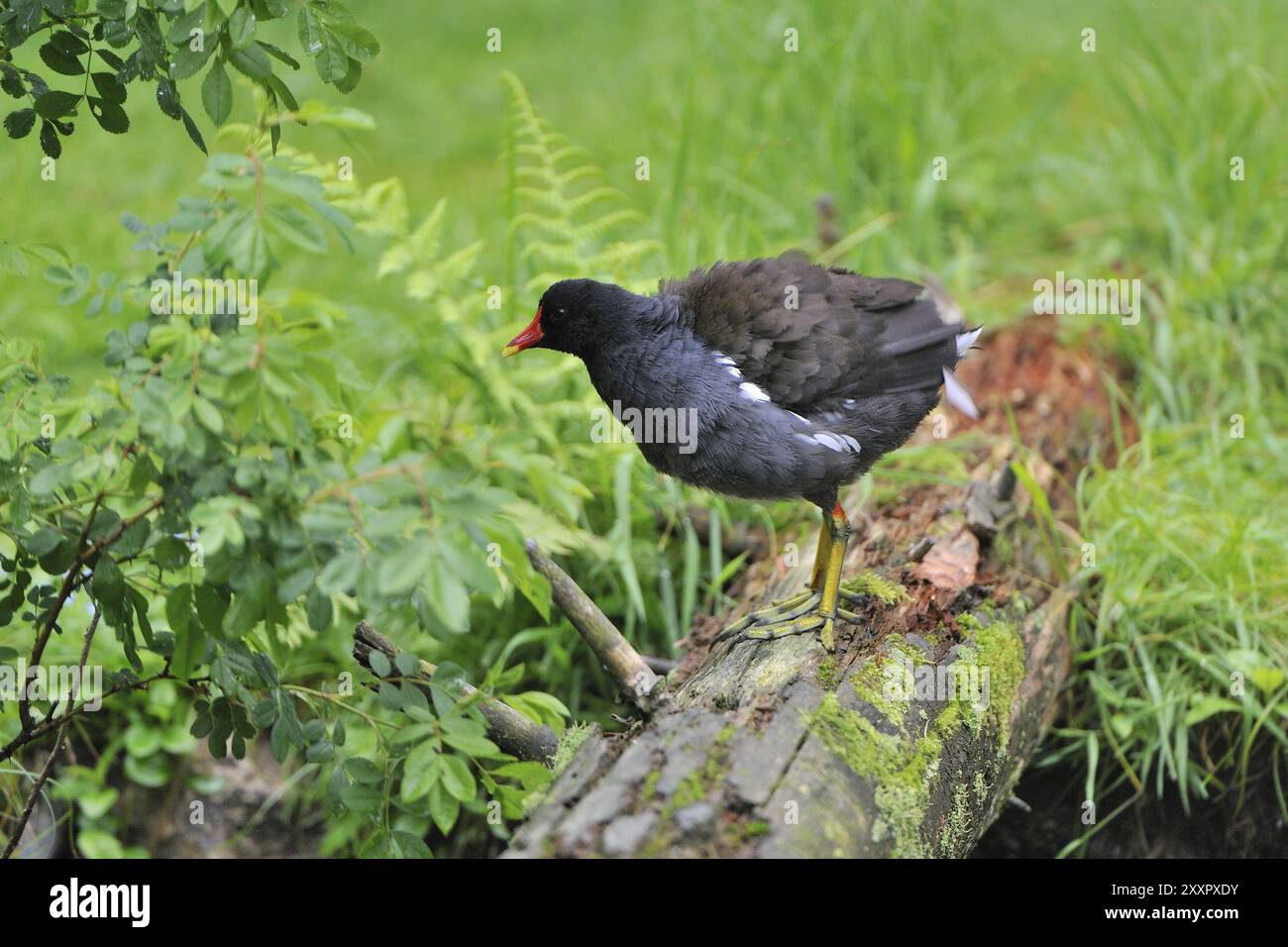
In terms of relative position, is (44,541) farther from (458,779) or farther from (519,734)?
(519,734)

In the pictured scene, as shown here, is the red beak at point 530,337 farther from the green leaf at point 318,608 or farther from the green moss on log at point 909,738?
the green leaf at point 318,608

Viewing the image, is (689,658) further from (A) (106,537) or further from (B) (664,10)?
(B) (664,10)

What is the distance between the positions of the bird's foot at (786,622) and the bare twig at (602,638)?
30 centimetres

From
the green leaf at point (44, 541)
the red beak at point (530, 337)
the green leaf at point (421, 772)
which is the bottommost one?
the green leaf at point (421, 772)

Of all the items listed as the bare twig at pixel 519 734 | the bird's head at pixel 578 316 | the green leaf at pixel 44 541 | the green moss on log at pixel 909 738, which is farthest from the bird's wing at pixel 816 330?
the green leaf at pixel 44 541

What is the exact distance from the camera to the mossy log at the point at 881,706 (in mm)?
2236

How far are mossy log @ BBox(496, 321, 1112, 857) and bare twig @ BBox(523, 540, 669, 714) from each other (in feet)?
0.33

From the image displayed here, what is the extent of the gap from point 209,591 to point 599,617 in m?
1.10

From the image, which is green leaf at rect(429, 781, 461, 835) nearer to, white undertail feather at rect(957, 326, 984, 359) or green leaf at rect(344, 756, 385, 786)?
green leaf at rect(344, 756, 385, 786)

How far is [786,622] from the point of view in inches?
126
